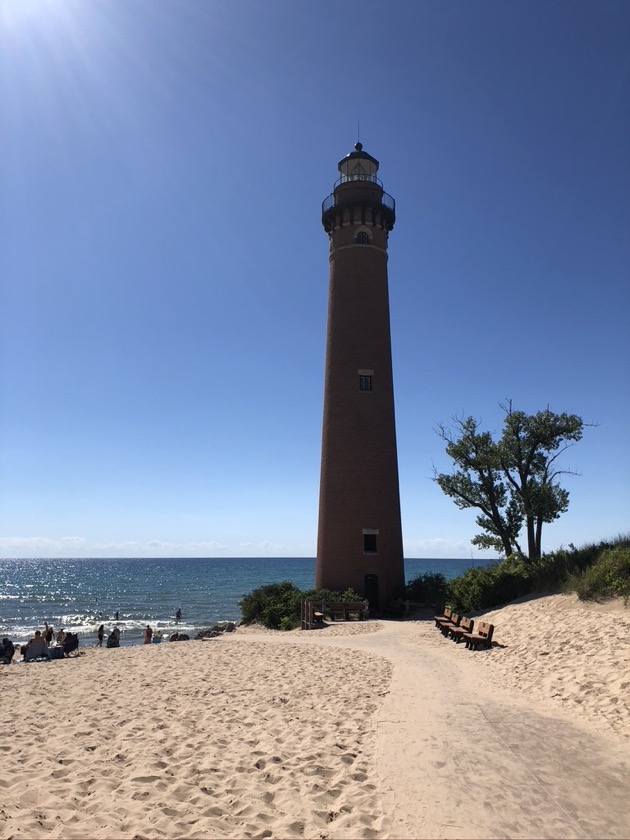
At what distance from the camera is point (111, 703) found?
1053 centimetres

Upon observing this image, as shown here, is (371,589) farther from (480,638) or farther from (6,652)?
(6,652)

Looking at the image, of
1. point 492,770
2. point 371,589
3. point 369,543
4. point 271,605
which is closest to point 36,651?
point 271,605

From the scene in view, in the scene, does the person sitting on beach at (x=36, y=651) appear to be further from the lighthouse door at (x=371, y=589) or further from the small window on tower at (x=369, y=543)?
the small window on tower at (x=369, y=543)

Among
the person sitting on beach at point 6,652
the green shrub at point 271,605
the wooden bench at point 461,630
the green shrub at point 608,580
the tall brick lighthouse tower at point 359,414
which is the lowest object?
the person sitting on beach at point 6,652

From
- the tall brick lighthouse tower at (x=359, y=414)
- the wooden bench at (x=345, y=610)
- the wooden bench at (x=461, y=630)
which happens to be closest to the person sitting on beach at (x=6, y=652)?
the wooden bench at (x=345, y=610)

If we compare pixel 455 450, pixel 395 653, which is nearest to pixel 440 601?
pixel 455 450

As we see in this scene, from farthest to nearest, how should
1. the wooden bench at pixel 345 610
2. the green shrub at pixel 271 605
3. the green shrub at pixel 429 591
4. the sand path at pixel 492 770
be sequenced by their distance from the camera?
the green shrub at pixel 271 605
the green shrub at pixel 429 591
the wooden bench at pixel 345 610
the sand path at pixel 492 770

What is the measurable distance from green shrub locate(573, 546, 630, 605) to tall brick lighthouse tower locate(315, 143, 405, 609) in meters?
12.9

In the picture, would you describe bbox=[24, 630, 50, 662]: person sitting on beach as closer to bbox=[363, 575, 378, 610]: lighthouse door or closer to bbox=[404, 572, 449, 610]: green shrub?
bbox=[363, 575, 378, 610]: lighthouse door

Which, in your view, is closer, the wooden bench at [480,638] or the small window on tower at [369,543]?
the wooden bench at [480,638]

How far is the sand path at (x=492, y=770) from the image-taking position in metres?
5.47

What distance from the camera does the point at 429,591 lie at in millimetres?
27031

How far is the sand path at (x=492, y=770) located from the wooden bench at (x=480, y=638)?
4182 mm

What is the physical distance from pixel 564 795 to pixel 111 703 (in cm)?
807
